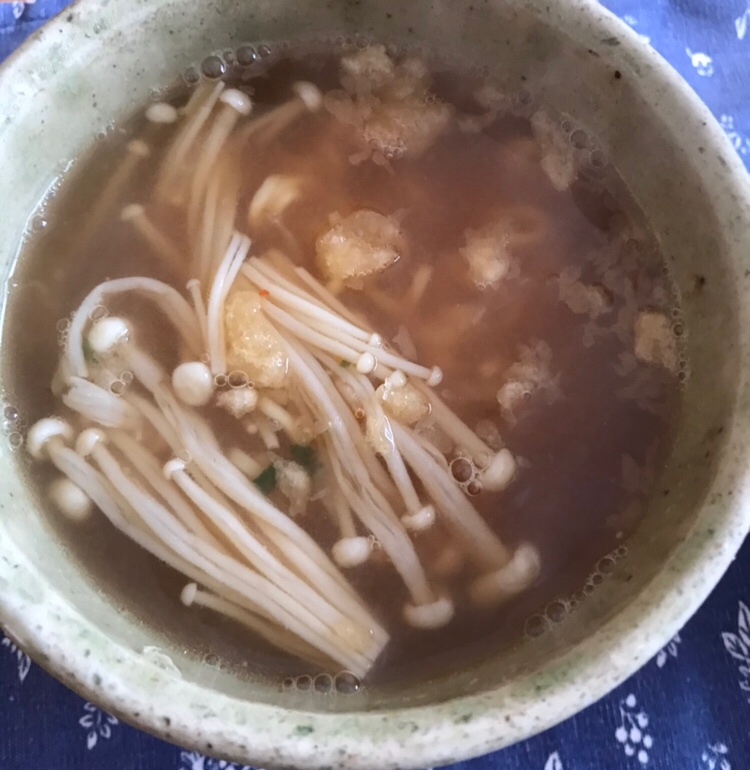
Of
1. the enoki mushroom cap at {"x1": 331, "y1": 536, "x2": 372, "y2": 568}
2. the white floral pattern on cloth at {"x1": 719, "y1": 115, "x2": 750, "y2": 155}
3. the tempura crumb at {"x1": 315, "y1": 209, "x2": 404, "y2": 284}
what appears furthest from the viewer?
the white floral pattern on cloth at {"x1": 719, "y1": 115, "x2": 750, "y2": 155}

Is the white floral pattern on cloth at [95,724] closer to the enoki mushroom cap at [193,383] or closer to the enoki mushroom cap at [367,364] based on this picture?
the enoki mushroom cap at [193,383]

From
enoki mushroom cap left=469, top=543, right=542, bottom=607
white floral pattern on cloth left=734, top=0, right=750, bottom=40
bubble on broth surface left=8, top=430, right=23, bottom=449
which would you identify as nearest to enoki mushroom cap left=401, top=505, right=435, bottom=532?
enoki mushroom cap left=469, top=543, right=542, bottom=607

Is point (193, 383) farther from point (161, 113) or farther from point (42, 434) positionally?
point (161, 113)

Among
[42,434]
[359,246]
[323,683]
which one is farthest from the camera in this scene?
[359,246]

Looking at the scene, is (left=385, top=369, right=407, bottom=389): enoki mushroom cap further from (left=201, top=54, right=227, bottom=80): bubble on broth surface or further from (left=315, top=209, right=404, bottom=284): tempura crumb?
(left=201, top=54, right=227, bottom=80): bubble on broth surface

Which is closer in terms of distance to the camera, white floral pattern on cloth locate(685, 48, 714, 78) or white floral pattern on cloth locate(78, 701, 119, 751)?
white floral pattern on cloth locate(78, 701, 119, 751)

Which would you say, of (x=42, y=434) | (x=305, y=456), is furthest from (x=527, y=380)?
(x=42, y=434)
